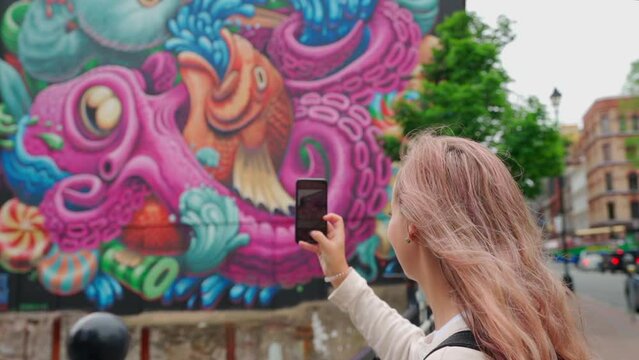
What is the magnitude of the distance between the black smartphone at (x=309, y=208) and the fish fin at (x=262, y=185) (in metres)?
9.08

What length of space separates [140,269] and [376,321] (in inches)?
394

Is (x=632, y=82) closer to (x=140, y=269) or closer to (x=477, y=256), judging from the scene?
(x=140, y=269)

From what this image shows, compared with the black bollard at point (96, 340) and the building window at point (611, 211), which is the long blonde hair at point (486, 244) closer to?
the black bollard at point (96, 340)

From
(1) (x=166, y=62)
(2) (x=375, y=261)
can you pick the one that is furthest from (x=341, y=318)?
(1) (x=166, y=62)

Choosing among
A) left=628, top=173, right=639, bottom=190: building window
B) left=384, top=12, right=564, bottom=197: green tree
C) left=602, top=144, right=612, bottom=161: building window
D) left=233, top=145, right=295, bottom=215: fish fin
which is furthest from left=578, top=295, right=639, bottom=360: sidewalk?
left=628, top=173, right=639, bottom=190: building window

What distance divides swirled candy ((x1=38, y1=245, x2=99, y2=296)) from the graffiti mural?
1.1 inches

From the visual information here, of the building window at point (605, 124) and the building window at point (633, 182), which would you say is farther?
the building window at point (633, 182)

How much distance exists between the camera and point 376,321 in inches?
69.8

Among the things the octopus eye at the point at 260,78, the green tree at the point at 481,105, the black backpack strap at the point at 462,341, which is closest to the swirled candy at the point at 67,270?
the octopus eye at the point at 260,78

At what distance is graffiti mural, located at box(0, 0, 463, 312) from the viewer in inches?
430

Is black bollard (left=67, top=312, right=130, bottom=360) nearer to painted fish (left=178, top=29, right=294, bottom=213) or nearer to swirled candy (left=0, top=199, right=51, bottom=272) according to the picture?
Result: painted fish (left=178, top=29, right=294, bottom=213)

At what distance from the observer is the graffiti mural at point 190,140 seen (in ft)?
35.9

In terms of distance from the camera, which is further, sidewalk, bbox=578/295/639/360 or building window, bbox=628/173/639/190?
building window, bbox=628/173/639/190

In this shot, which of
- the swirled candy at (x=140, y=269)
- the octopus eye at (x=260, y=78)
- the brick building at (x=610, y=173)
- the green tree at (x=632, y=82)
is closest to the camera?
the swirled candy at (x=140, y=269)
